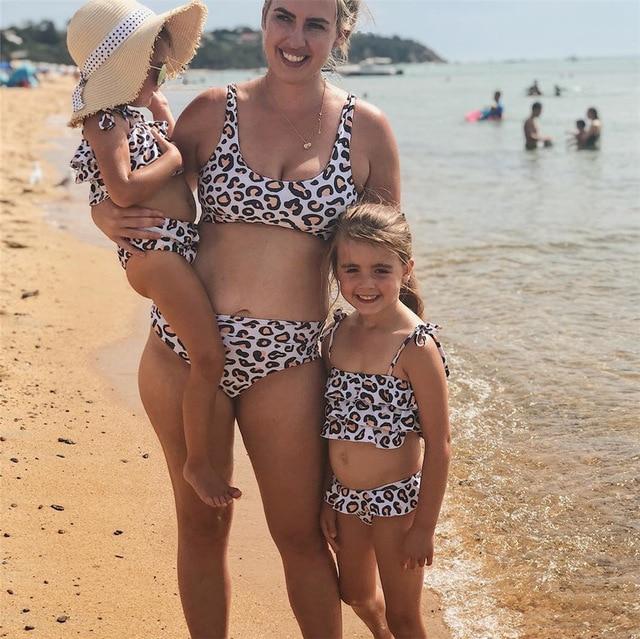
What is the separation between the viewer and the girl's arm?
2662 mm

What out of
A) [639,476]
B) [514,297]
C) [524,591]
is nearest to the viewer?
[524,591]

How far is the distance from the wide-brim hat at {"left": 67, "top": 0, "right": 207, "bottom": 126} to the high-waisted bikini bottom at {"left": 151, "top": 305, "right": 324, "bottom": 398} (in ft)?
2.27

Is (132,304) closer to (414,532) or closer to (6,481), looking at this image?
(6,481)

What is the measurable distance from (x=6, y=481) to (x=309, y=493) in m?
1.91

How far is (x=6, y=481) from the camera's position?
4.13 m

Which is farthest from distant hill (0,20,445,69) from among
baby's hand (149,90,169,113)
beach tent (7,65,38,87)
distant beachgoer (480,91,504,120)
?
baby's hand (149,90,169,113)

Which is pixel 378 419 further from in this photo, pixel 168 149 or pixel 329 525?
pixel 168 149

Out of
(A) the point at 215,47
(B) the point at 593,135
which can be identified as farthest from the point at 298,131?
(A) the point at 215,47

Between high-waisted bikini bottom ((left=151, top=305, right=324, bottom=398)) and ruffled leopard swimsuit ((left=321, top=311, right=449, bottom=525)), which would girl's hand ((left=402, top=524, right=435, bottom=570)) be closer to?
ruffled leopard swimsuit ((left=321, top=311, right=449, bottom=525))

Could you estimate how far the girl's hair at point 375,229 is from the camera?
2.64 meters

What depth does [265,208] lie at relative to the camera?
2.70 metres

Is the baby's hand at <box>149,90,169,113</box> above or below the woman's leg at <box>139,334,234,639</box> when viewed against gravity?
above

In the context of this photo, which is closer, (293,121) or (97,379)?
(293,121)

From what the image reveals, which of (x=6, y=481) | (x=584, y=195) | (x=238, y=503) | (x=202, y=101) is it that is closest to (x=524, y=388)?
(x=238, y=503)
